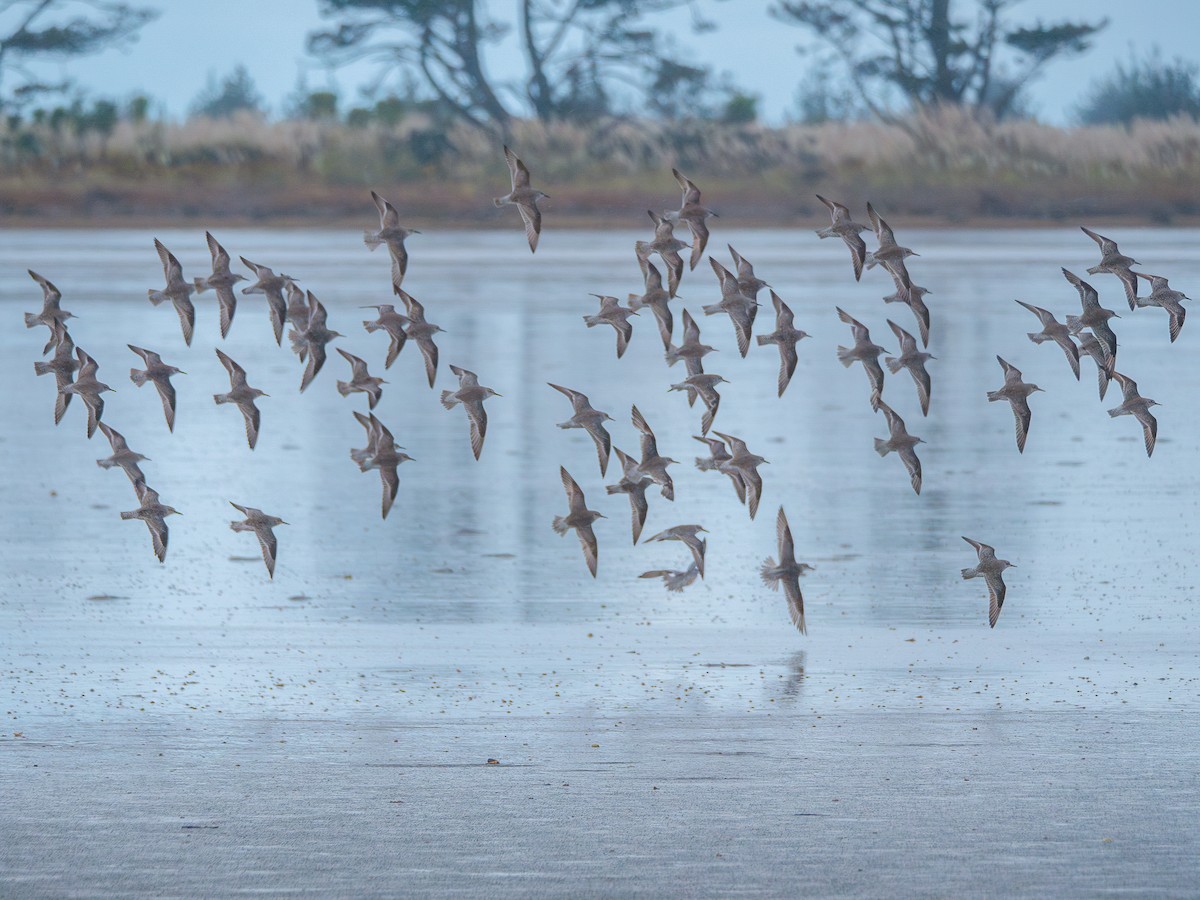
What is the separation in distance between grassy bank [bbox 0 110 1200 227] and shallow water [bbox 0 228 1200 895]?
20.8 m

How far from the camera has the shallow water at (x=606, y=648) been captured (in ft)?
20.0

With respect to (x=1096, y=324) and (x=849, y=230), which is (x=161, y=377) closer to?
(x=849, y=230)

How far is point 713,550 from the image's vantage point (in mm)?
10273

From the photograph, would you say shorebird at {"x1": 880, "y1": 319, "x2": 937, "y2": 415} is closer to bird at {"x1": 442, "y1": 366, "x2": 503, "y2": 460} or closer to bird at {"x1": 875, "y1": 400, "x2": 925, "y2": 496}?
bird at {"x1": 875, "y1": 400, "x2": 925, "y2": 496}

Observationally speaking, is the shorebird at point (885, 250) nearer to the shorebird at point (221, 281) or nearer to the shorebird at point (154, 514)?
the shorebird at point (221, 281)

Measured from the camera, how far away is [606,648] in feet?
27.1

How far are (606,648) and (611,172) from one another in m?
30.8

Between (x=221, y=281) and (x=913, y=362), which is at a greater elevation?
(x=221, y=281)

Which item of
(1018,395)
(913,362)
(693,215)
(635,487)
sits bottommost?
(635,487)

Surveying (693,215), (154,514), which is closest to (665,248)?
(693,215)

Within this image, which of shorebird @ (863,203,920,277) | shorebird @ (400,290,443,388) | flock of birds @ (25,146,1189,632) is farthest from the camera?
shorebird @ (863,203,920,277)

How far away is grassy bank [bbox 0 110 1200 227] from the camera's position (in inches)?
1452

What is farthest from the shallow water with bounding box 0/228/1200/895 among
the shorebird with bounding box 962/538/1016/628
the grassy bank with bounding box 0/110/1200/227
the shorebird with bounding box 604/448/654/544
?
the grassy bank with bounding box 0/110/1200/227

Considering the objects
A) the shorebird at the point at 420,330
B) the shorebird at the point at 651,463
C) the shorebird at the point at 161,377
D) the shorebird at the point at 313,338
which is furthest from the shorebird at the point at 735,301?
the shorebird at the point at 161,377
